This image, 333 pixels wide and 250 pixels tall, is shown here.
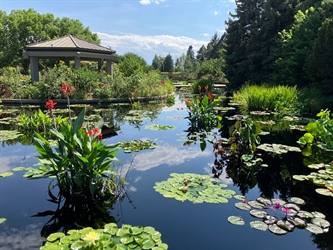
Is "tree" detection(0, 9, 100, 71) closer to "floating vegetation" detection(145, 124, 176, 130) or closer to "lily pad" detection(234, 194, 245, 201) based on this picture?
"floating vegetation" detection(145, 124, 176, 130)

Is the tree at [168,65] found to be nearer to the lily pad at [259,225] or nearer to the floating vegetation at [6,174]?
the floating vegetation at [6,174]

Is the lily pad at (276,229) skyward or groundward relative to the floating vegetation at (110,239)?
groundward

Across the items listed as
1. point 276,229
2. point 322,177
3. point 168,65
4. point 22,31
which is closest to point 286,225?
point 276,229

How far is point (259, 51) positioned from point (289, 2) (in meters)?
3.63

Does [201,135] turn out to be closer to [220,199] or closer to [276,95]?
[220,199]

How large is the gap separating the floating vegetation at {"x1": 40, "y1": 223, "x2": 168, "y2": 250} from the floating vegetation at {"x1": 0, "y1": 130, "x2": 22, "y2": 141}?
4130mm

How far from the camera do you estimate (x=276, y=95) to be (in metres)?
9.55

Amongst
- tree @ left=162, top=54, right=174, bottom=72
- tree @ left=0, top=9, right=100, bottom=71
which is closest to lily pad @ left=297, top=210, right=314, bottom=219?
tree @ left=0, top=9, right=100, bottom=71

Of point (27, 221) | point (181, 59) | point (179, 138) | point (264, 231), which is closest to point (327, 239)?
point (264, 231)

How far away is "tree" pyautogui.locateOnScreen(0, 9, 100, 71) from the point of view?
2848 centimetres

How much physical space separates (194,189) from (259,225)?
0.95 m

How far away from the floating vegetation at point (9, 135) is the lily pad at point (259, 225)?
16.9 feet

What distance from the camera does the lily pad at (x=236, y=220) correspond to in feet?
8.61

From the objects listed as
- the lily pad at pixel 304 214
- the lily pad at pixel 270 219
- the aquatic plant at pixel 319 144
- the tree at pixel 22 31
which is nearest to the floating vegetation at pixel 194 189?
the lily pad at pixel 270 219
